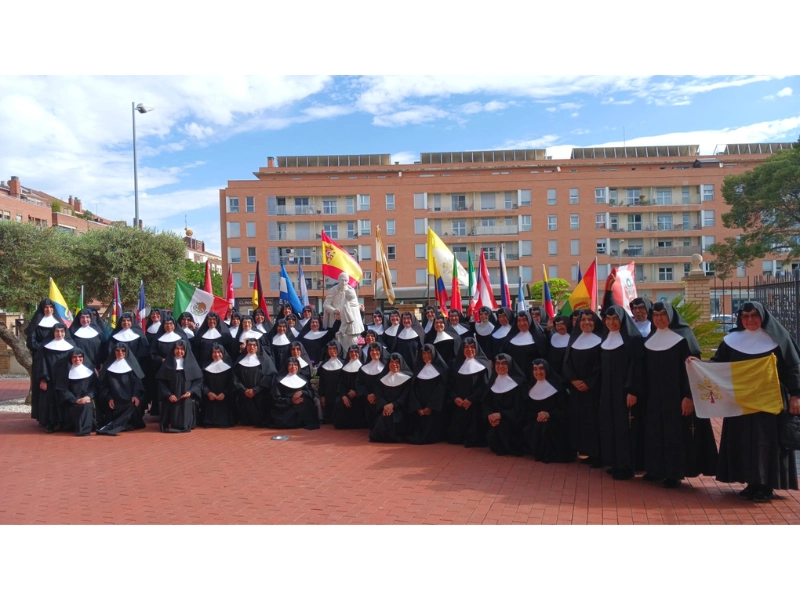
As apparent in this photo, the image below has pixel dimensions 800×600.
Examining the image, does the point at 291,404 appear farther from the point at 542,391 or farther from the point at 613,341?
the point at 613,341

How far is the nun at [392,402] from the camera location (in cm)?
930

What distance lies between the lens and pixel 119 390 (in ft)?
33.5

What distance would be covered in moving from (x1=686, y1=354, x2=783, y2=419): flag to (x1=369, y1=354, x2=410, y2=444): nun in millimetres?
4186

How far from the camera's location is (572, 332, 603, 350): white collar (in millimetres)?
7672

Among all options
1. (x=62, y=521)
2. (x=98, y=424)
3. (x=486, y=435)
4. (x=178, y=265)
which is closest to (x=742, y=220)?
(x=178, y=265)

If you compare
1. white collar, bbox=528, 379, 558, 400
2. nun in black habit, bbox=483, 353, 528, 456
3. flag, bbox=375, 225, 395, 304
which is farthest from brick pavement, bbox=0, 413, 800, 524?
flag, bbox=375, 225, 395, 304

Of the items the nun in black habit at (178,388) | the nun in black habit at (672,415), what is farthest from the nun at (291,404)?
the nun in black habit at (672,415)

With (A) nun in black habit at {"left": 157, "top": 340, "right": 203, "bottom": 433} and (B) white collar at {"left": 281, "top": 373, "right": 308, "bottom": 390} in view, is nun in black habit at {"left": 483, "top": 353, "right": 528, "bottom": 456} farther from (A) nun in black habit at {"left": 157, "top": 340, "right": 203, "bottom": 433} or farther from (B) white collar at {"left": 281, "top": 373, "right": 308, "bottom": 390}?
(A) nun in black habit at {"left": 157, "top": 340, "right": 203, "bottom": 433}

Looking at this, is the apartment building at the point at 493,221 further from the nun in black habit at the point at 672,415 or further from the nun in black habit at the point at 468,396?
the nun in black habit at the point at 672,415

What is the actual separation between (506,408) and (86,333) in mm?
7246

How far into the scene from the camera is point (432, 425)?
9266 mm

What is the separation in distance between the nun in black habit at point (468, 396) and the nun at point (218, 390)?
12.1 ft

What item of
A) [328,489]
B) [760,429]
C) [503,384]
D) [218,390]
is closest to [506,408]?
[503,384]

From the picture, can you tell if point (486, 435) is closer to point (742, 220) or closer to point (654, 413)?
point (654, 413)
